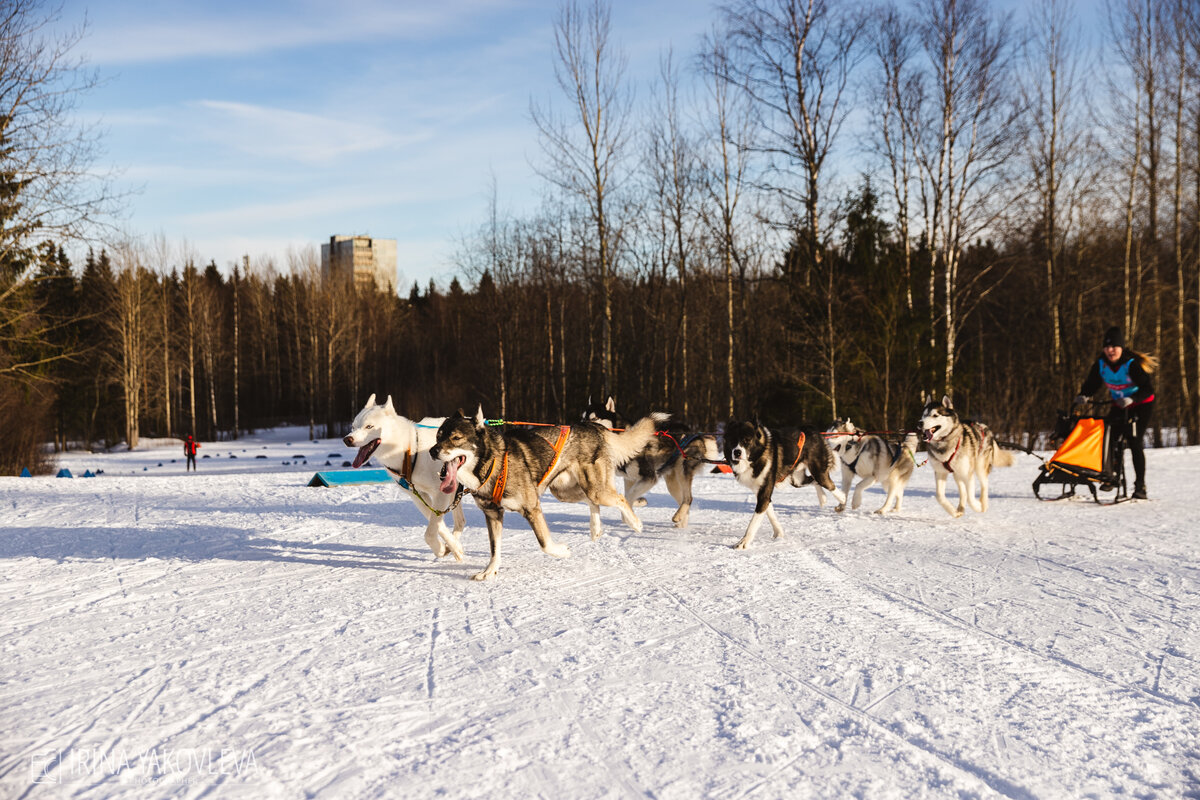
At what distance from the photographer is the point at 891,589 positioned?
4.98m

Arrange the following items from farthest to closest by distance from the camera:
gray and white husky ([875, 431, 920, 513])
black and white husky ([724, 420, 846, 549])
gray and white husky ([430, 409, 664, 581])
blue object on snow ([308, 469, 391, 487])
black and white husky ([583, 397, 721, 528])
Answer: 1. blue object on snow ([308, 469, 391, 487])
2. gray and white husky ([875, 431, 920, 513])
3. black and white husky ([583, 397, 721, 528])
4. black and white husky ([724, 420, 846, 549])
5. gray and white husky ([430, 409, 664, 581])

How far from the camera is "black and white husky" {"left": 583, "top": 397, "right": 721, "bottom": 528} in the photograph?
737 cm

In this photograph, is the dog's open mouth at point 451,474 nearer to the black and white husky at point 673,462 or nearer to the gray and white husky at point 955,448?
the black and white husky at point 673,462

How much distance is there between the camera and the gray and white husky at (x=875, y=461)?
26.6ft

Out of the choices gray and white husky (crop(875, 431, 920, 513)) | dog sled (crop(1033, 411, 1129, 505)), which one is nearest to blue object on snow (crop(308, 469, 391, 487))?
gray and white husky (crop(875, 431, 920, 513))

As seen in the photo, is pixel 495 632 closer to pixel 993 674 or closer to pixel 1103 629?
pixel 993 674

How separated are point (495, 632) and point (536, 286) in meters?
21.6

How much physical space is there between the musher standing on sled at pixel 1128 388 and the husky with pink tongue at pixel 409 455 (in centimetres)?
692

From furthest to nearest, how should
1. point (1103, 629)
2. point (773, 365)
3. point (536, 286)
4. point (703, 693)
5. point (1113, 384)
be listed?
point (536, 286), point (773, 365), point (1113, 384), point (1103, 629), point (703, 693)

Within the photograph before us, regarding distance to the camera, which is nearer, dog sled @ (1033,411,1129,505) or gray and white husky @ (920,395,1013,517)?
gray and white husky @ (920,395,1013,517)

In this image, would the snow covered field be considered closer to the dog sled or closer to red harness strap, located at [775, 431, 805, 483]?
red harness strap, located at [775, 431, 805, 483]

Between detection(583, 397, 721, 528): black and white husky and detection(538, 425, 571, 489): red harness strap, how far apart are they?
3.98ft

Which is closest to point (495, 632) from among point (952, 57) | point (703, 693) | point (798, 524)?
point (703, 693)

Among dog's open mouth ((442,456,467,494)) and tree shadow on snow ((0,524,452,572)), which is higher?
dog's open mouth ((442,456,467,494))
